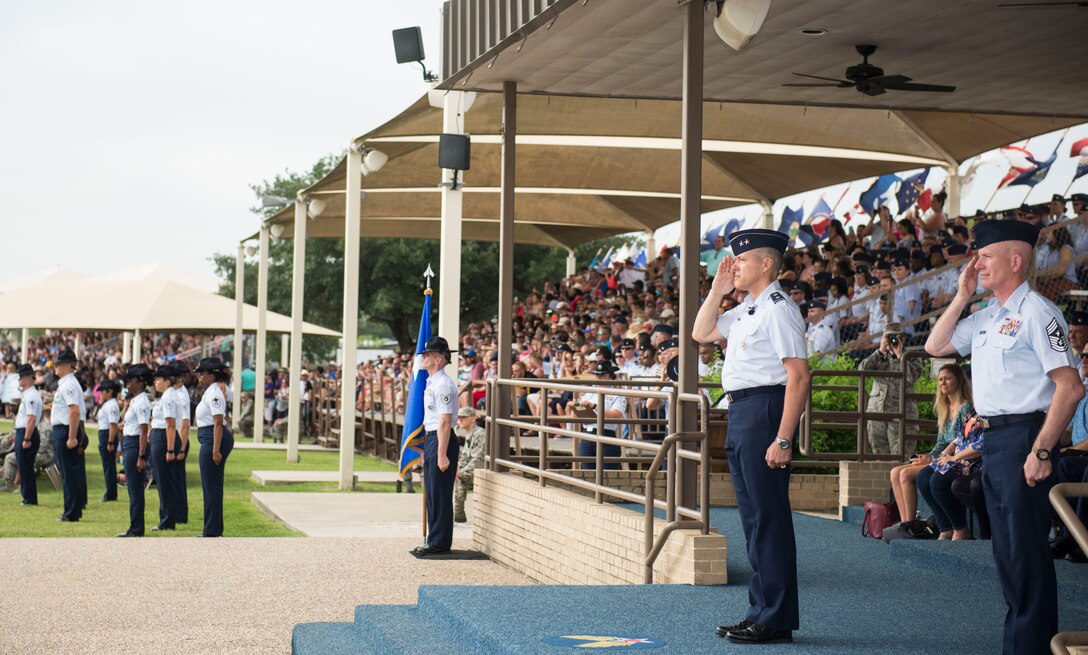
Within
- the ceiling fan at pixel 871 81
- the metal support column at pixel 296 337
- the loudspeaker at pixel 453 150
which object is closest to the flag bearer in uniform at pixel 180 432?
the loudspeaker at pixel 453 150

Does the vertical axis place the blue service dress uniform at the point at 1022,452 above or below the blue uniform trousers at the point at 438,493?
above

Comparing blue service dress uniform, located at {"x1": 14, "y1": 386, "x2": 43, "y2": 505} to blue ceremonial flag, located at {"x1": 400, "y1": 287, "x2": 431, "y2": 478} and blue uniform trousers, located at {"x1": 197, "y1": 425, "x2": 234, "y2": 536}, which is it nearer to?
blue uniform trousers, located at {"x1": 197, "y1": 425, "x2": 234, "y2": 536}

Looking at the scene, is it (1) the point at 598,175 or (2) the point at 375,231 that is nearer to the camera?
(1) the point at 598,175

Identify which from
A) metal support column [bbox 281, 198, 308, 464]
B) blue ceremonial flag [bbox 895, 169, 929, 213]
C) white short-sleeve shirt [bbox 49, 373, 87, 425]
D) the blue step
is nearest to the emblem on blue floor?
the blue step

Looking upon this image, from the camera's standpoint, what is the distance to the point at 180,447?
14727 mm

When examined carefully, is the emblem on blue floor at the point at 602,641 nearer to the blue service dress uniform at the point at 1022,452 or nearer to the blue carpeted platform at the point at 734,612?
the blue carpeted platform at the point at 734,612

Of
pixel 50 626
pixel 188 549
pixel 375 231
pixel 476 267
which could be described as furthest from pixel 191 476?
pixel 476 267

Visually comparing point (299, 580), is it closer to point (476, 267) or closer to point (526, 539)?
point (526, 539)

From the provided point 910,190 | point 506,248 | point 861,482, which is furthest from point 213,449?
point 910,190

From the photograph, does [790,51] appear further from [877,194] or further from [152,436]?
[877,194]

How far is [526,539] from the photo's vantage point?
10.5 m

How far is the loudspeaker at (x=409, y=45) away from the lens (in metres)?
13.9

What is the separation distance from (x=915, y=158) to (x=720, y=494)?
27.4 feet

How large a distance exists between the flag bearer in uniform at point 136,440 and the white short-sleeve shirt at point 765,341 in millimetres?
9636
